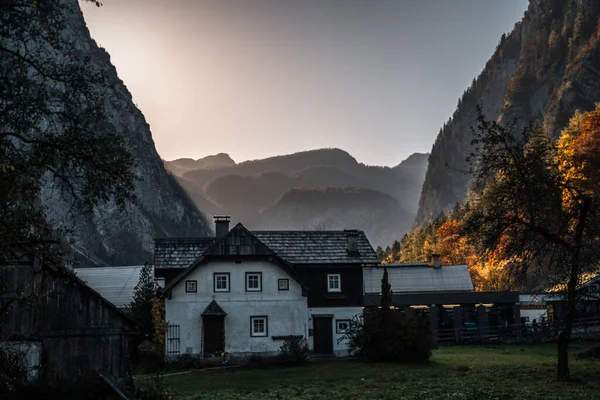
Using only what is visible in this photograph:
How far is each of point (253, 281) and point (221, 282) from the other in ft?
7.07

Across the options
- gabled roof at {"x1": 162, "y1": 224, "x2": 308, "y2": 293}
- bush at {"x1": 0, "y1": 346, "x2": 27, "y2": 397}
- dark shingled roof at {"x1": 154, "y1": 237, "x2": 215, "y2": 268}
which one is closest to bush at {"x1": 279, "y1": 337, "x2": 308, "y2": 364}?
gabled roof at {"x1": 162, "y1": 224, "x2": 308, "y2": 293}

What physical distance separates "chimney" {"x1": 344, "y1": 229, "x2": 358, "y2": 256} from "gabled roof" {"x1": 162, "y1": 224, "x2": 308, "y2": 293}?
17.0 ft

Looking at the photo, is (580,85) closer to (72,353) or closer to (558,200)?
(558,200)

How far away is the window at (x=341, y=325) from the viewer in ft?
143

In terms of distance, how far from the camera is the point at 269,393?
2453cm

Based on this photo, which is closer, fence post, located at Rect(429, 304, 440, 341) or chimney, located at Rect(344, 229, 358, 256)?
chimney, located at Rect(344, 229, 358, 256)

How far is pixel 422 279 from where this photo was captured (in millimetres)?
57562

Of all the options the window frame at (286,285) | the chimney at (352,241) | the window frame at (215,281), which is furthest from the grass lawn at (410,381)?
the chimney at (352,241)

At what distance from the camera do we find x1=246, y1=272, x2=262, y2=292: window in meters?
41.5

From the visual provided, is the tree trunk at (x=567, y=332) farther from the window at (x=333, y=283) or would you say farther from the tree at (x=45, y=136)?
the window at (x=333, y=283)

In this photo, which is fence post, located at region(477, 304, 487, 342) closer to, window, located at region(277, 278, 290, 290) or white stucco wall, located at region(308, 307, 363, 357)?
white stucco wall, located at region(308, 307, 363, 357)

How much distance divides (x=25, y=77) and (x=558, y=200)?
64.4 feet

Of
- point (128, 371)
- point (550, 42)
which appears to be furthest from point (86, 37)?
point (128, 371)

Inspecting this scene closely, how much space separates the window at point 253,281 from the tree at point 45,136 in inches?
1095
